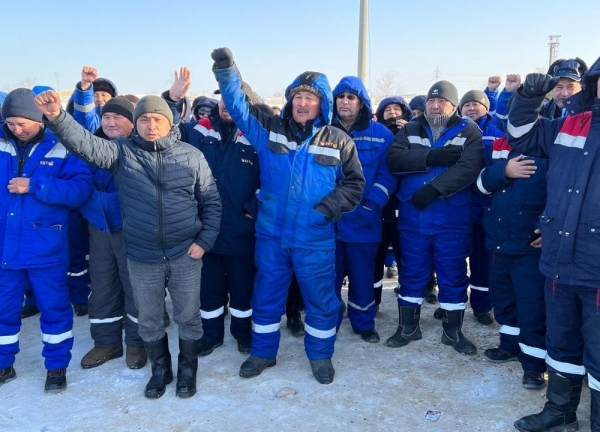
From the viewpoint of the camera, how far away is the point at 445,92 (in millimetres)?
3887

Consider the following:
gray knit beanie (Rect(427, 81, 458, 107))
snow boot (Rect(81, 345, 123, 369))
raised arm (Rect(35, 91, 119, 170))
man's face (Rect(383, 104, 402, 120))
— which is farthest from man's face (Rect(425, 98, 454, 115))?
snow boot (Rect(81, 345, 123, 369))

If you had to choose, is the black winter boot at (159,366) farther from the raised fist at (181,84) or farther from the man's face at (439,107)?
the man's face at (439,107)

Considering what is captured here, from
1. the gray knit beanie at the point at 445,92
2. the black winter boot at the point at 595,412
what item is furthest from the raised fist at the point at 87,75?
the black winter boot at the point at 595,412

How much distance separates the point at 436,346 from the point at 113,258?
286 cm

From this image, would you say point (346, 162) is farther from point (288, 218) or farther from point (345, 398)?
point (345, 398)

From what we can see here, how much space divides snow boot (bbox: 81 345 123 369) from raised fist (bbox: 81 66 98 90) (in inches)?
90.7

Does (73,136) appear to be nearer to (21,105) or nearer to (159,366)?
(21,105)

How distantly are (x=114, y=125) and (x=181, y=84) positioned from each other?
2.10 ft

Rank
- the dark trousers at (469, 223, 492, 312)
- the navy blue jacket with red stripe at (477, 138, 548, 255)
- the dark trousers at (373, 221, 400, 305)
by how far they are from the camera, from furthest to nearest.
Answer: the dark trousers at (373, 221, 400, 305) < the dark trousers at (469, 223, 492, 312) < the navy blue jacket with red stripe at (477, 138, 548, 255)

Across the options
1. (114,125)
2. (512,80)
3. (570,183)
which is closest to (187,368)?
(114,125)

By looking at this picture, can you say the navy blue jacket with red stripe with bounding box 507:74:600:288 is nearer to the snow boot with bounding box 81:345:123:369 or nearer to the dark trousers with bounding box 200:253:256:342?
the dark trousers with bounding box 200:253:256:342

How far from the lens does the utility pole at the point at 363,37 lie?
12453 mm

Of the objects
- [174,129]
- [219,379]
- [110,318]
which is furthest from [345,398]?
[174,129]

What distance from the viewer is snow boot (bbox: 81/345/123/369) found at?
146 inches
